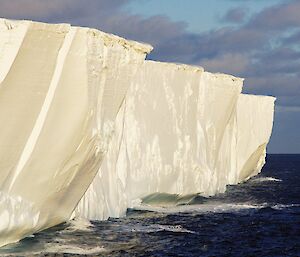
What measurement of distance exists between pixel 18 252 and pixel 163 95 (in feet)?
50.4

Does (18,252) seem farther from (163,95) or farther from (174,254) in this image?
(163,95)

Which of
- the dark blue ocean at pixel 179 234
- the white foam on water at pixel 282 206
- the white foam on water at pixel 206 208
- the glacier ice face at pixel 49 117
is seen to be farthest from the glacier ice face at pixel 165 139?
the glacier ice face at pixel 49 117

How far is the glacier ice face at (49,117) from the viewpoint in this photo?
14312 millimetres

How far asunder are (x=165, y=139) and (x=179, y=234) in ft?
30.7

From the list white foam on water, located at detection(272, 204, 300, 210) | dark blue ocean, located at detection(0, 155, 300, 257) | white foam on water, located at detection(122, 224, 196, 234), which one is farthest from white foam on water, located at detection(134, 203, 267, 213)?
white foam on water, located at detection(122, 224, 196, 234)

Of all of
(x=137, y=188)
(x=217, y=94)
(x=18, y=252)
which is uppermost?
(x=217, y=94)

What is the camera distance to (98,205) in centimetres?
2172

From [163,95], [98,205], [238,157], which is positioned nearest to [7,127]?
[98,205]

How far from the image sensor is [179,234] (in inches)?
780

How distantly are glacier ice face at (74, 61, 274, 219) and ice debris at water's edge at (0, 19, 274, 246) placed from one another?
0.05 meters

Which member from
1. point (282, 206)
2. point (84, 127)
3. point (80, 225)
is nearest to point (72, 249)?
point (84, 127)

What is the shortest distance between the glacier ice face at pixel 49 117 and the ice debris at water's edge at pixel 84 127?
0.09 feet

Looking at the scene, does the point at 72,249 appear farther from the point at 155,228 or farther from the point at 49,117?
the point at 155,228

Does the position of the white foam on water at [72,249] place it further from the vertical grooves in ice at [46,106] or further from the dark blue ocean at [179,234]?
the vertical grooves in ice at [46,106]
